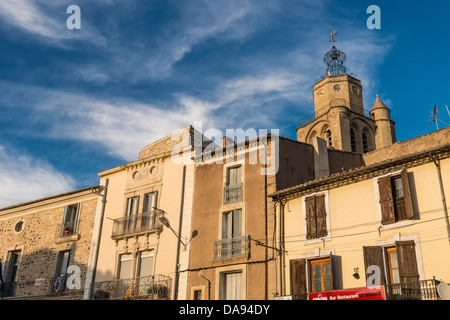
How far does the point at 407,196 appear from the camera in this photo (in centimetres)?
1534

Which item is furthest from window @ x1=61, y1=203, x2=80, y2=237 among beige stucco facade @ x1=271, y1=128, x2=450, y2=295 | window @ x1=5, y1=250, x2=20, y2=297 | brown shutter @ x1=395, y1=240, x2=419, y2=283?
brown shutter @ x1=395, y1=240, x2=419, y2=283

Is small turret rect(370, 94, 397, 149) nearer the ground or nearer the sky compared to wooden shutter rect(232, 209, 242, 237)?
nearer the sky

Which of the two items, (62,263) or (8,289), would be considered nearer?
(62,263)

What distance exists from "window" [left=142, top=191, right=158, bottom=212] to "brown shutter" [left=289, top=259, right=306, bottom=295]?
7.74m

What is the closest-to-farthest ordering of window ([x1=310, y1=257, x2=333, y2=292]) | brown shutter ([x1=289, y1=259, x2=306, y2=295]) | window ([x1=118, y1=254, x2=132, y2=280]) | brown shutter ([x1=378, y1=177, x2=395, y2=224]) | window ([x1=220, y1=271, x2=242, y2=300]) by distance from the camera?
brown shutter ([x1=378, y1=177, x2=395, y2=224]), window ([x1=310, y1=257, x2=333, y2=292]), brown shutter ([x1=289, y1=259, x2=306, y2=295]), window ([x1=220, y1=271, x2=242, y2=300]), window ([x1=118, y1=254, x2=132, y2=280])

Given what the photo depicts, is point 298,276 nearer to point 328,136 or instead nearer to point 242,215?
point 242,215

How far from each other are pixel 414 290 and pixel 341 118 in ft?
115

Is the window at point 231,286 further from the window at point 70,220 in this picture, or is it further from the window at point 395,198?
the window at point 70,220

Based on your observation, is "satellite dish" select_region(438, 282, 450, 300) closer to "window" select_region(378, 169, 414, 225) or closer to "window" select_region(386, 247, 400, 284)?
"window" select_region(386, 247, 400, 284)

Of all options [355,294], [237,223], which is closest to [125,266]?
[237,223]

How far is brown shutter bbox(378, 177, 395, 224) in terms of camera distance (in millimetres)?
15625
